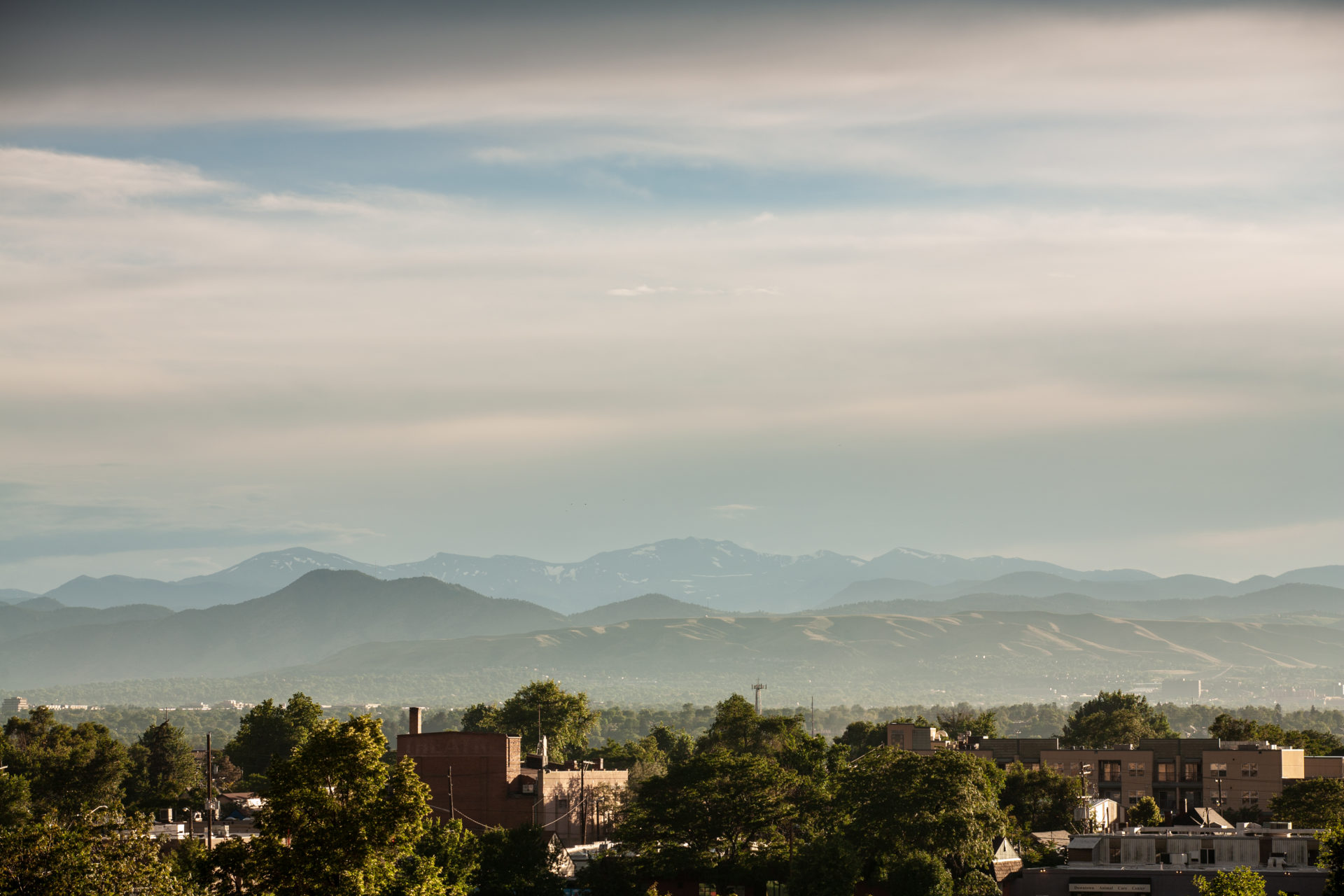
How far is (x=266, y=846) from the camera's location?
1724 inches

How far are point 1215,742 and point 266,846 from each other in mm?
135235

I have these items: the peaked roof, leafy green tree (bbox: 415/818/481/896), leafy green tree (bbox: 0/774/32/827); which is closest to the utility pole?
leafy green tree (bbox: 415/818/481/896)

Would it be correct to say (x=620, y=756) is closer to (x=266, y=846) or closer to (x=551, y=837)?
(x=551, y=837)

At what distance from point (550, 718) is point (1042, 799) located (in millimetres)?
63212

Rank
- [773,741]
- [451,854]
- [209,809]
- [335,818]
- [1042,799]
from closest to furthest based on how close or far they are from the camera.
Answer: [335,818] < [451,854] < [209,809] < [1042,799] < [773,741]

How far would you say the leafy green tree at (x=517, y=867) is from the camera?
289ft

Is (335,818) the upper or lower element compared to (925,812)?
upper


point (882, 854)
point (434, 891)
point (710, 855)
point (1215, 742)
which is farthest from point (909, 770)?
point (1215, 742)

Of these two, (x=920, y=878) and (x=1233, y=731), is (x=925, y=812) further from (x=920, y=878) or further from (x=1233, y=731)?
(x=1233, y=731)

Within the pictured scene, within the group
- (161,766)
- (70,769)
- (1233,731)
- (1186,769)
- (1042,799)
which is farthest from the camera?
(161,766)

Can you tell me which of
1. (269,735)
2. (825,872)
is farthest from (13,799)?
(825,872)

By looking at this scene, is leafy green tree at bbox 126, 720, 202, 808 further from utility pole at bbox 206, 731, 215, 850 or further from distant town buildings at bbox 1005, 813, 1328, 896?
distant town buildings at bbox 1005, 813, 1328, 896

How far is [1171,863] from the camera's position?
92.9m

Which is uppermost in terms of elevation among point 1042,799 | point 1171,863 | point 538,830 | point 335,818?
point 335,818
